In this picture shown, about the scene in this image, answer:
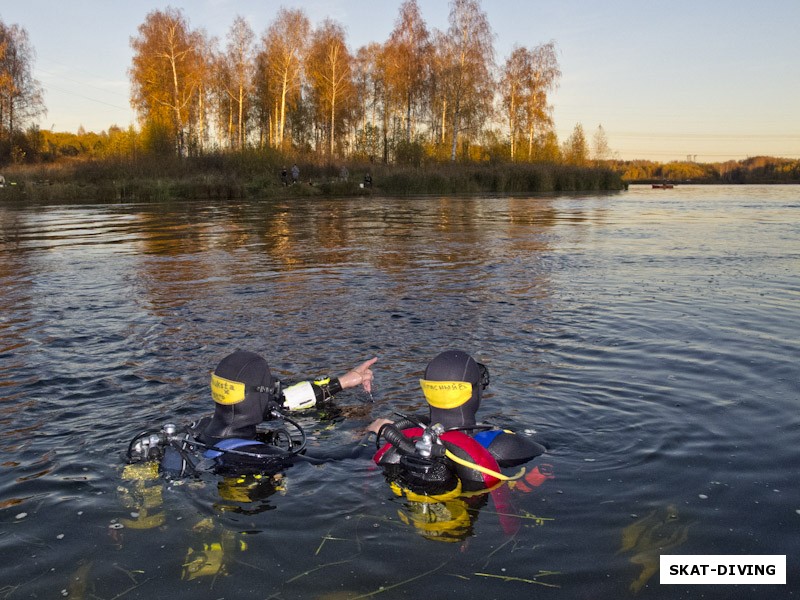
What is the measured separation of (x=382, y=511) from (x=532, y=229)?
20118 mm

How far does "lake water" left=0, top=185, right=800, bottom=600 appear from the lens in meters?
3.88

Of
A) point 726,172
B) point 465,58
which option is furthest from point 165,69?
point 726,172

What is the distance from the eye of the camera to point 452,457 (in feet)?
15.6

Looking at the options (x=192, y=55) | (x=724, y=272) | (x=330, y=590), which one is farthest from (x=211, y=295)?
(x=192, y=55)

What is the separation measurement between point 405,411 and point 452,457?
5.43 ft

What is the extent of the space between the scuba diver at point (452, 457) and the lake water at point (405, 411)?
52 mm

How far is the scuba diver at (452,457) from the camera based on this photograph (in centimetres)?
457

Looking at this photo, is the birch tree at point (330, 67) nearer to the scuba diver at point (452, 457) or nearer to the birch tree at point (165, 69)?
the birch tree at point (165, 69)

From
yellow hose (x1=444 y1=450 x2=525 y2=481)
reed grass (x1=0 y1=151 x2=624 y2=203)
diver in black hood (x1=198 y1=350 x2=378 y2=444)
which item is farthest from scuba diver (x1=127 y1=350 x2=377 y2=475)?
reed grass (x1=0 y1=151 x2=624 y2=203)

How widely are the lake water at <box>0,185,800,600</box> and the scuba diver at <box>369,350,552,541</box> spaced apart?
0.05m

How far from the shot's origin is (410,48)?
58.9m

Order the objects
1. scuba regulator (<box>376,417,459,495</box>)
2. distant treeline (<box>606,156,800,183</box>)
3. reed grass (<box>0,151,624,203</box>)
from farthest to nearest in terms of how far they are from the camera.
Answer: distant treeline (<box>606,156,800,183</box>)
reed grass (<box>0,151,624,203</box>)
scuba regulator (<box>376,417,459,495</box>)

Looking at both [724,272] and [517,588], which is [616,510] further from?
[724,272]

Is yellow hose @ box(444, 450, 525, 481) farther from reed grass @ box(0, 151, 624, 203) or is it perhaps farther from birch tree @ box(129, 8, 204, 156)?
birch tree @ box(129, 8, 204, 156)
